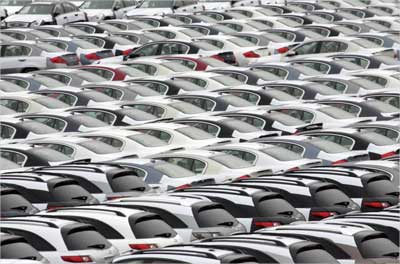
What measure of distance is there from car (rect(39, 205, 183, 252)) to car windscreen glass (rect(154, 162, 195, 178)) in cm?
383

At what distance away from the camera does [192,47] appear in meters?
36.0

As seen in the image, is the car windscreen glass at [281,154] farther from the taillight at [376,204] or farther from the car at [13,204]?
the car at [13,204]

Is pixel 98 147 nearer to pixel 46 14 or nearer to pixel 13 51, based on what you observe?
pixel 13 51

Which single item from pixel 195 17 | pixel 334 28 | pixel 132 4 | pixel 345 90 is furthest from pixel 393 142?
pixel 132 4

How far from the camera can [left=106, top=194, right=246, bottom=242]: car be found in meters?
16.3

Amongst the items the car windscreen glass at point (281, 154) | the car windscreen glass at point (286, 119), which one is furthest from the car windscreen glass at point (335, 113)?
the car windscreen glass at point (281, 154)

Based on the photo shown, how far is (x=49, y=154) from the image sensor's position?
21203 mm

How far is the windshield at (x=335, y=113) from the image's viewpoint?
2547 cm

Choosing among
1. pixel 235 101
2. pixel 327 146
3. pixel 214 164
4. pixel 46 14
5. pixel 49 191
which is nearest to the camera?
pixel 49 191

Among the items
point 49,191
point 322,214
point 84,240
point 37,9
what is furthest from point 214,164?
point 37,9

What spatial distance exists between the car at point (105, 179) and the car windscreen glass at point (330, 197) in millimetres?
2560

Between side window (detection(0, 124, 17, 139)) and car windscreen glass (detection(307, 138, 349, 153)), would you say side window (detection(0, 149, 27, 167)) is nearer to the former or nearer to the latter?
side window (detection(0, 124, 17, 139))

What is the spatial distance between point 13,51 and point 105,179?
51.9 feet

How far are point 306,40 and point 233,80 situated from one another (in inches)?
329
